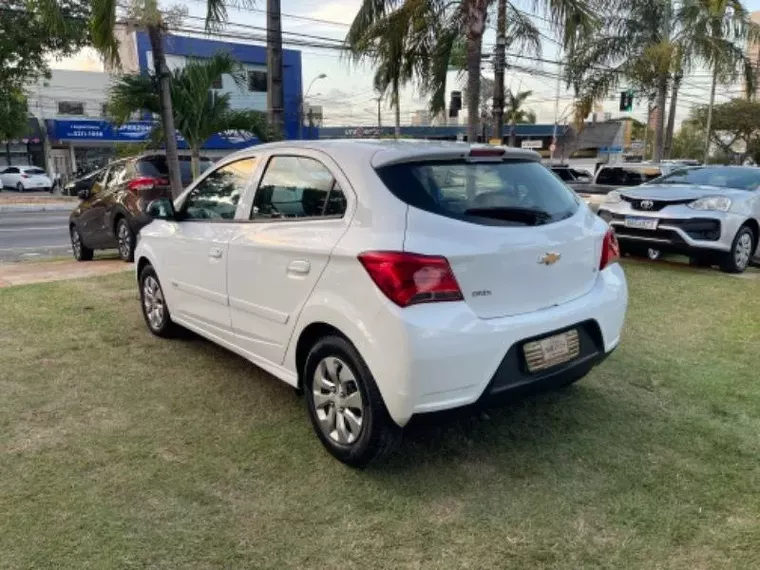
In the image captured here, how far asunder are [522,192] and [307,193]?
1.13 m

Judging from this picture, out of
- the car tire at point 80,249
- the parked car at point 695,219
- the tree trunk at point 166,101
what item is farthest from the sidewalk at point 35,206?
the parked car at point 695,219

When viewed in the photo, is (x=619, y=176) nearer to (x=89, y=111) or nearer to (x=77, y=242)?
(x=77, y=242)

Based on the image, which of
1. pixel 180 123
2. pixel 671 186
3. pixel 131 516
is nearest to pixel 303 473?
pixel 131 516

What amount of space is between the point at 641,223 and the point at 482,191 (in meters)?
5.55

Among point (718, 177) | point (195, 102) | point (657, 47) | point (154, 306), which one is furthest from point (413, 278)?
point (657, 47)

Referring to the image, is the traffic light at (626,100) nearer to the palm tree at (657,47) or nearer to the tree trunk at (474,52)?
the palm tree at (657,47)

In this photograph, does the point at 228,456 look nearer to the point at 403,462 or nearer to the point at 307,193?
the point at 403,462

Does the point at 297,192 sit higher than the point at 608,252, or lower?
higher

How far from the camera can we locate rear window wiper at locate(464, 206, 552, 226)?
2.99 m

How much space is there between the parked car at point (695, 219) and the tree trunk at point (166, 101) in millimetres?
5945

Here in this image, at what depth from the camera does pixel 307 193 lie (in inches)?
133

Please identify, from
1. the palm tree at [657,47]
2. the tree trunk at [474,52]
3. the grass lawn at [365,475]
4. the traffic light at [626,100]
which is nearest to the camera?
the grass lawn at [365,475]

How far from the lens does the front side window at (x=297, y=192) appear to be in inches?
126

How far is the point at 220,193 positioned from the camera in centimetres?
420
